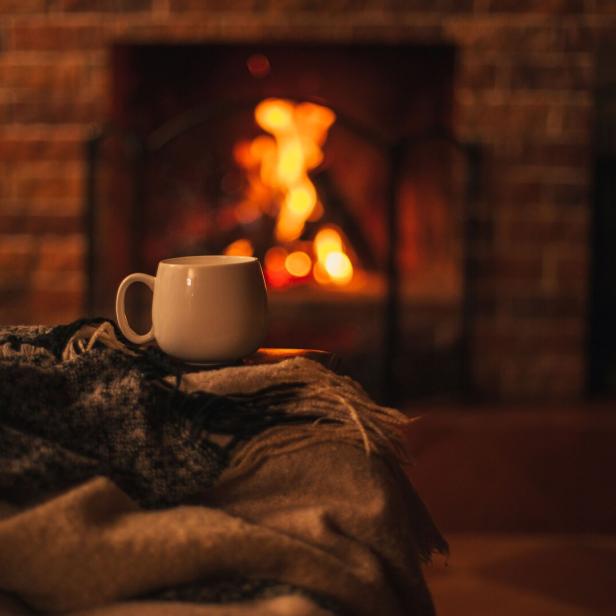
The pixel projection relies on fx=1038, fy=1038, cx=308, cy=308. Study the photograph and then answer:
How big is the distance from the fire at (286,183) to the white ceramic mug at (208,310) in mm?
1612

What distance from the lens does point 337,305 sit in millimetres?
2285

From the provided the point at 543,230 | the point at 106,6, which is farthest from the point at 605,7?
the point at 106,6

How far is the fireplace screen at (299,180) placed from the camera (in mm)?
2352

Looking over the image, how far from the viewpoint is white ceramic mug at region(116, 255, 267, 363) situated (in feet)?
2.51

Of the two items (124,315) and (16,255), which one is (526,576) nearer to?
(124,315)

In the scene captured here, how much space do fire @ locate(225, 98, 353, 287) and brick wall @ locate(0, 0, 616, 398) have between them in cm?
23

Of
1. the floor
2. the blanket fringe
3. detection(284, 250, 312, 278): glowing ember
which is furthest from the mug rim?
detection(284, 250, 312, 278): glowing ember

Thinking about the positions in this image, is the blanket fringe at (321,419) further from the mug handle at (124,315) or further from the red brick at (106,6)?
the red brick at (106,6)

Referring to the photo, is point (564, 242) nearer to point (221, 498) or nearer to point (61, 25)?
point (61, 25)

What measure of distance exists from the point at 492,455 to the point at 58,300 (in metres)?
0.99

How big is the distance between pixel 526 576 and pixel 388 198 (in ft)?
2.78

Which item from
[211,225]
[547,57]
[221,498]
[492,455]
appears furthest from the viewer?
[211,225]

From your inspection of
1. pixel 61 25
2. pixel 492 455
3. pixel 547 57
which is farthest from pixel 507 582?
pixel 61 25

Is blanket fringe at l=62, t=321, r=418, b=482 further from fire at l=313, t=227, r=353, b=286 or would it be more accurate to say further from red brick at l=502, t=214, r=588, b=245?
fire at l=313, t=227, r=353, b=286
